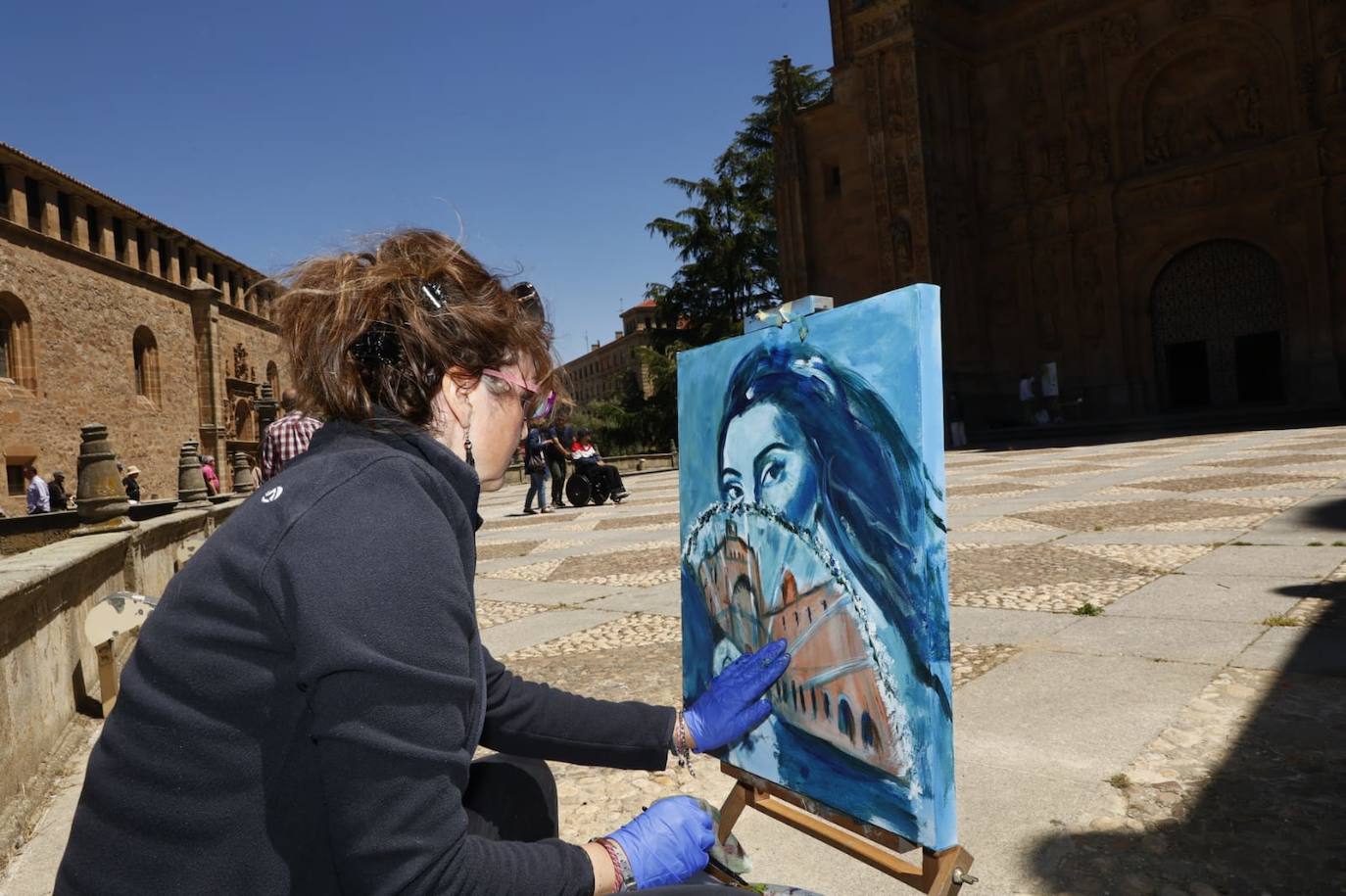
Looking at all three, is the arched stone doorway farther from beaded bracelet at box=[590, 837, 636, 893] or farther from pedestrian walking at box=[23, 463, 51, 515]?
pedestrian walking at box=[23, 463, 51, 515]

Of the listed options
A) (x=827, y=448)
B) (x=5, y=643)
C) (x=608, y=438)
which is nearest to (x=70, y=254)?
(x=608, y=438)

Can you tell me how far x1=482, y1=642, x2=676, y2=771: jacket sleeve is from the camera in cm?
186

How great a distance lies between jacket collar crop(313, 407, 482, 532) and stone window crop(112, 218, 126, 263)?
34.4 meters

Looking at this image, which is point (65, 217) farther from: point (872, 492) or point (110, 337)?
point (872, 492)

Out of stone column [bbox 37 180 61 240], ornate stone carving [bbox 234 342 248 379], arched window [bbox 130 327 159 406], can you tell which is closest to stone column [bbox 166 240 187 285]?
arched window [bbox 130 327 159 406]

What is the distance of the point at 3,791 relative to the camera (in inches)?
112

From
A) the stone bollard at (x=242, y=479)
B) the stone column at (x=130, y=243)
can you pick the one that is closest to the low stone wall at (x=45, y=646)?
the stone bollard at (x=242, y=479)

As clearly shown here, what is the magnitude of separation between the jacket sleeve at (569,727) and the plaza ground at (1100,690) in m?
0.66

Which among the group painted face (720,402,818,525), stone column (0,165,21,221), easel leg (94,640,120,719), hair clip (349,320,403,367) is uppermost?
stone column (0,165,21,221)

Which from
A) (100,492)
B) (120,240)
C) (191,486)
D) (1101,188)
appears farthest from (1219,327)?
(120,240)

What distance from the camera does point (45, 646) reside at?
3633mm

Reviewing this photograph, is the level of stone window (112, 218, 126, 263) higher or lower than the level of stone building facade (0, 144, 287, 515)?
higher

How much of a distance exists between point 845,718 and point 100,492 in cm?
613

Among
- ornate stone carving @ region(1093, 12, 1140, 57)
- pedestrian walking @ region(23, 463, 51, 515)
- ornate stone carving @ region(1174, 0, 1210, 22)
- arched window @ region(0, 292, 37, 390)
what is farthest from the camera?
ornate stone carving @ region(1093, 12, 1140, 57)
